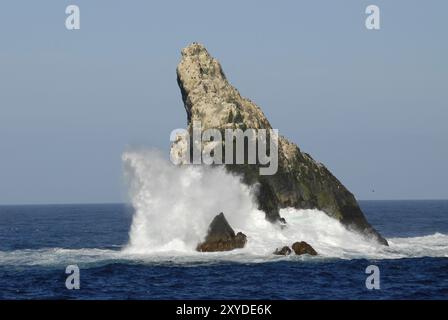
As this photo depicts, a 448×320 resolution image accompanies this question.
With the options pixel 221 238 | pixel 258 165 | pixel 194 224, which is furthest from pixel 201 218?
pixel 258 165

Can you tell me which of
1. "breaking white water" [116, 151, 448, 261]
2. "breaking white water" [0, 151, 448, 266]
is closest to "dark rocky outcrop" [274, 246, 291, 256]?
"breaking white water" [0, 151, 448, 266]

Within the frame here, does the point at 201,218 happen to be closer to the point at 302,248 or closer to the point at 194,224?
the point at 194,224

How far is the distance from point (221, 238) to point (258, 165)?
1204 cm

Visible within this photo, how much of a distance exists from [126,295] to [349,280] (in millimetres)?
13828

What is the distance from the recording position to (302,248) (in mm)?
66812

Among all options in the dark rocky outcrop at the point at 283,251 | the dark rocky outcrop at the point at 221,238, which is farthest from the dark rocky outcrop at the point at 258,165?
the dark rocky outcrop at the point at 283,251

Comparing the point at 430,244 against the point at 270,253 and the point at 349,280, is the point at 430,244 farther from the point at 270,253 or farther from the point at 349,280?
the point at 349,280

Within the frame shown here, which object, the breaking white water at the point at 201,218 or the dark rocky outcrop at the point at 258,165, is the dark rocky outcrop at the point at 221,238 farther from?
the dark rocky outcrop at the point at 258,165

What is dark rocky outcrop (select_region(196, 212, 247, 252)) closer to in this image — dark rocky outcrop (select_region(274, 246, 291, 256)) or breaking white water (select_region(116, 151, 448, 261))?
breaking white water (select_region(116, 151, 448, 261))

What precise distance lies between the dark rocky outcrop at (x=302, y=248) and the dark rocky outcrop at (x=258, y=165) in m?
8.65

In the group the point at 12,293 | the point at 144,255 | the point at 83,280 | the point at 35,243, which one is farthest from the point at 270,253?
the point at 35,243

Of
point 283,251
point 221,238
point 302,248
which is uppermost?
point 221,238

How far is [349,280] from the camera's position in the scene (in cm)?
5484

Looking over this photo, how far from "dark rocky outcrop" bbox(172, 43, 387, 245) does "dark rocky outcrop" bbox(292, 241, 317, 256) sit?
8.65 metres
